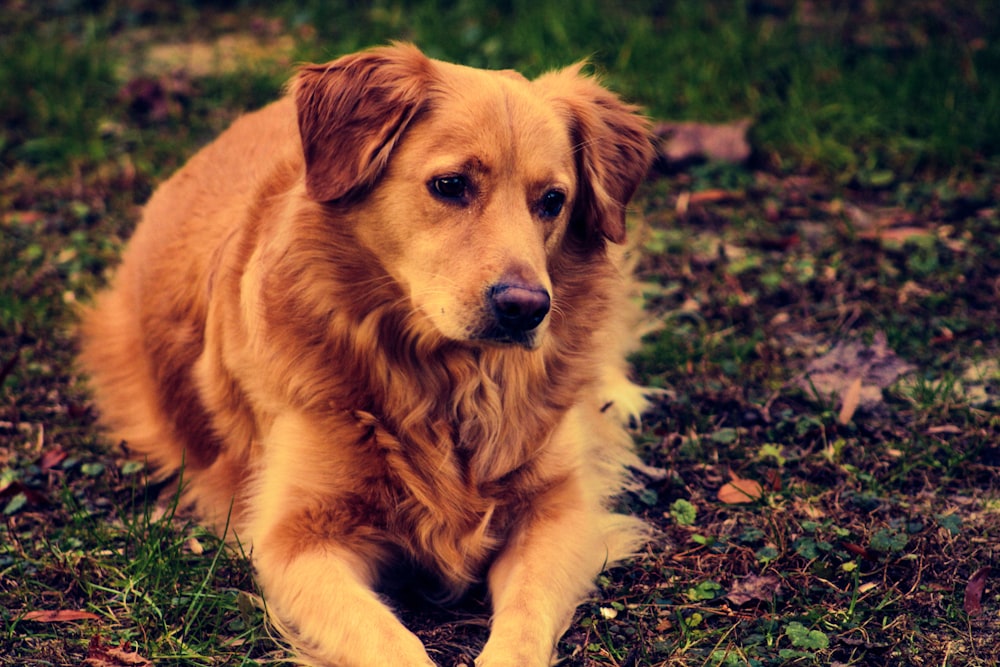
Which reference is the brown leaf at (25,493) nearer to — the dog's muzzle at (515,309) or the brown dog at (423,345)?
the brown dog at (423,345)

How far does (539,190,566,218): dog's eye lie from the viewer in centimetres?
311

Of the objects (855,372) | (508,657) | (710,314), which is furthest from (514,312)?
(710,314)

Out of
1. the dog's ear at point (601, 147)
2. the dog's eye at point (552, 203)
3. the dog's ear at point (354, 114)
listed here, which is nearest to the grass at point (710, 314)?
the dog's ear at point (601, 147)

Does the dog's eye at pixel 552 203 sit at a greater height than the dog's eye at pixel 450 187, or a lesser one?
lesser

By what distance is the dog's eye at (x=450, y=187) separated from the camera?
117 inches

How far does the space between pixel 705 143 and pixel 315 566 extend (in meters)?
3.58

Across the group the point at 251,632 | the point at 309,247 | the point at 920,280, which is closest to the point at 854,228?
the point at 920,280

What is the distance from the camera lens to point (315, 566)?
291cm

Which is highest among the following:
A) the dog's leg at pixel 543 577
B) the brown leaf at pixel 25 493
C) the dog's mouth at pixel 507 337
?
the dog's mouth at pixel 507 337

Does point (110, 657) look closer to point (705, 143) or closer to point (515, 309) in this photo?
point (515, 309)

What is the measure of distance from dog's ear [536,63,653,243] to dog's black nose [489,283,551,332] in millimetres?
640

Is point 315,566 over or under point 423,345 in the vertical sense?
under

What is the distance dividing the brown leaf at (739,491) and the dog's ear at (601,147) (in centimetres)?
87

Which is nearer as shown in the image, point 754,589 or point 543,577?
point 543,577
